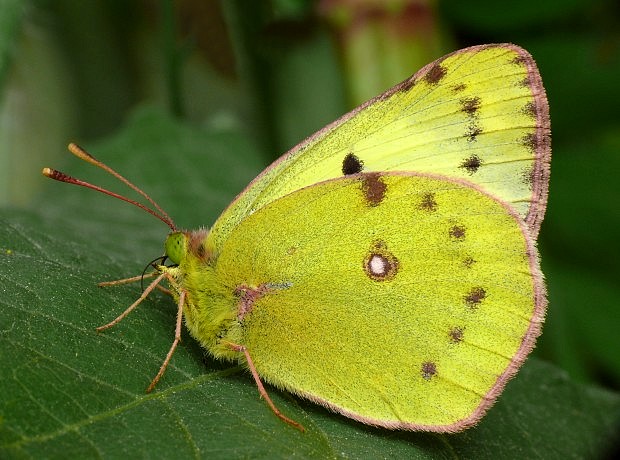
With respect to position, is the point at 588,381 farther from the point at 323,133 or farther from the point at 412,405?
the point at 323,133

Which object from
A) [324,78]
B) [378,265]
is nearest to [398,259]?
[378,265]

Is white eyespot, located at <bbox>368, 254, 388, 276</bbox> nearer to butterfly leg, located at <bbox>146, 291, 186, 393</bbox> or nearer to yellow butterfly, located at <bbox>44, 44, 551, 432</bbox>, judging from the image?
yellow butterfly, located at <bbox>44, 44, 551, 432</bbox>

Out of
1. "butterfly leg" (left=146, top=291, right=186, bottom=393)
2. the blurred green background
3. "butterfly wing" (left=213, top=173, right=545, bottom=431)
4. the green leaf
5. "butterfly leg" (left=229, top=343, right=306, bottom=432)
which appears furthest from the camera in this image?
the blurred green background

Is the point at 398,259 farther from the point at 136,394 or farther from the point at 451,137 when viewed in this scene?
the point at 136,394

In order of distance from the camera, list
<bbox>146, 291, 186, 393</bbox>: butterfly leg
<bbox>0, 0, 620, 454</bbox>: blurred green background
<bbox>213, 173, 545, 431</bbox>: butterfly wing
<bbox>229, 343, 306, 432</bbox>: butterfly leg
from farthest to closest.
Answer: <bbox>0, 0, 620, 454</bbox>: blurred green background
<bbox>213, 173, 545, 431</bbox>: butterfly wing
<bbox>229, 343, 306, 432</bbox>: butterfly leg
<bbox>146, 291, 186, 393</bbox>: butterfly leg

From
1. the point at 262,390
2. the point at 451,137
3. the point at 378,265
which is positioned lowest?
the point at 262,390

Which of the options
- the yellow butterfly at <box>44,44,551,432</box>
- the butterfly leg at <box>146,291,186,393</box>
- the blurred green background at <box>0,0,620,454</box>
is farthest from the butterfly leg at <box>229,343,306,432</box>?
the blurred green background at <box>0,0,620,454</box>

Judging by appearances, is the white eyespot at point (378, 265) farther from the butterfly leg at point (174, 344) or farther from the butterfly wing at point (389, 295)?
the butterfly leg at point (174, 344)
